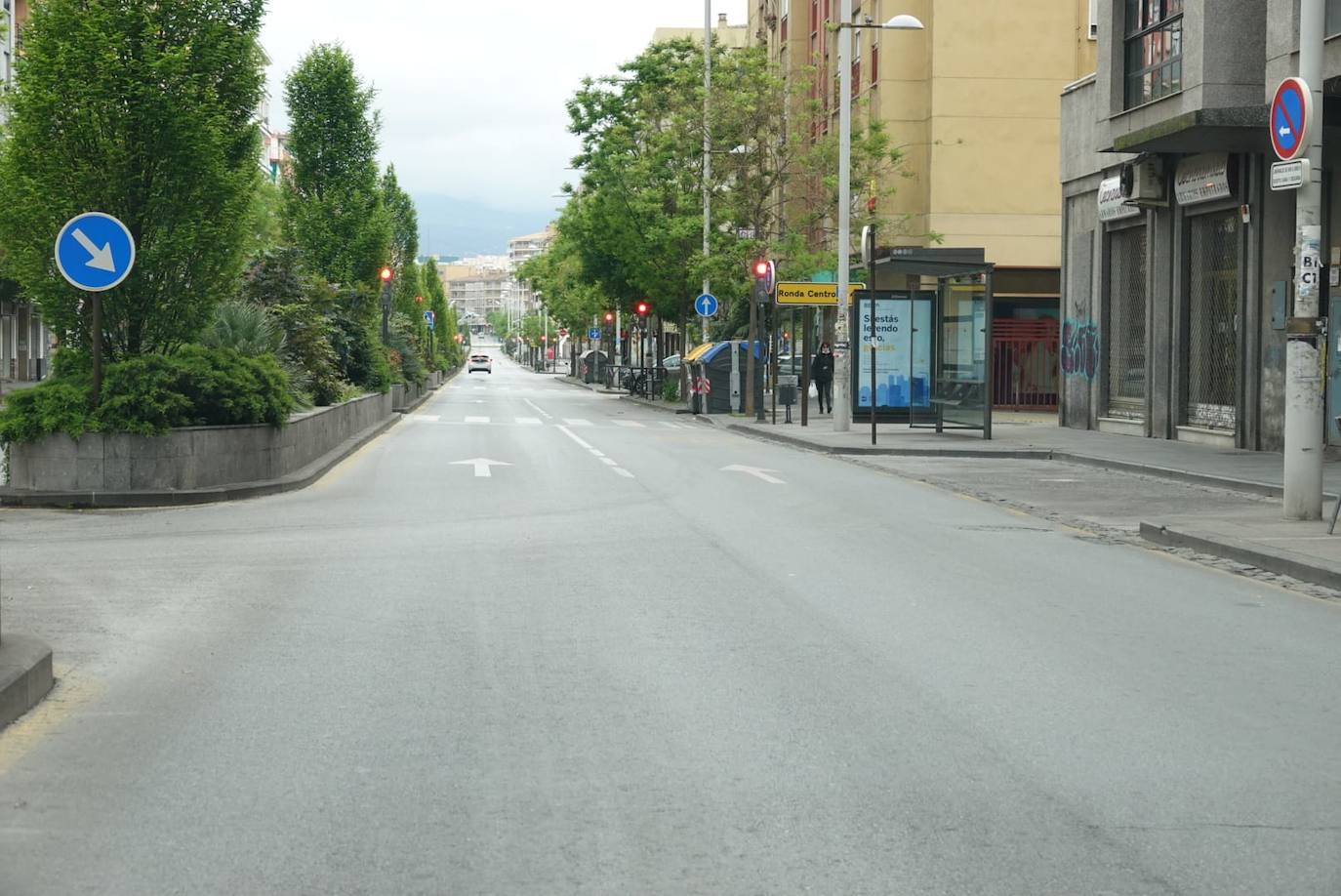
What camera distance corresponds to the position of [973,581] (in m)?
10.5

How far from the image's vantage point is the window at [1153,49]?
25.3m

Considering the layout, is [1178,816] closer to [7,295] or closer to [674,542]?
[674,542]

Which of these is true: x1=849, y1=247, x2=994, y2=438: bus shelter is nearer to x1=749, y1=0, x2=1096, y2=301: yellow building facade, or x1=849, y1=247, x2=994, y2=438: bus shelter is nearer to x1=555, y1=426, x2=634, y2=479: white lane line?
x1=555, y1=426, x2=634, y2=479: white lane line

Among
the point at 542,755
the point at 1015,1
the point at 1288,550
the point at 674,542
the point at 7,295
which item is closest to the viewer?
the point at 542,755

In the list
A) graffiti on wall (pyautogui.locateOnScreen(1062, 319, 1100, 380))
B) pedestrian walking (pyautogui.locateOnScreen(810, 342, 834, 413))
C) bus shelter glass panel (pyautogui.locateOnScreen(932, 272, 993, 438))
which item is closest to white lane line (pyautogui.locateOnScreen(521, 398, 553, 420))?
pedestrian walking (pyautogui.locateOnScreen(810, 342, 834, 413))

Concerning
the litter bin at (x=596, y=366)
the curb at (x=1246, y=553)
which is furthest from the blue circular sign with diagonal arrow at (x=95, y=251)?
the litter bin at (x=596, y=366)

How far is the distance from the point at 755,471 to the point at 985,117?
96.7ft

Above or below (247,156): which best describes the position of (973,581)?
below

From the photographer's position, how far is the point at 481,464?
72.3 ft

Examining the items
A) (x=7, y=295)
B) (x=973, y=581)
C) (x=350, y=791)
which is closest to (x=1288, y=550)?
(x=973, y=581)

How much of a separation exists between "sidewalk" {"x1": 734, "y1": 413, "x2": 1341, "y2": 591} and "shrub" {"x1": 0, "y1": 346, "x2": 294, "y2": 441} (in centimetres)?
820

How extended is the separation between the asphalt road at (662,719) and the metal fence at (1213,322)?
13454mm

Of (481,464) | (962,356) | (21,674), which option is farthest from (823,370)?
(21,674)

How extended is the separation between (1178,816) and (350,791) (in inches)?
103
